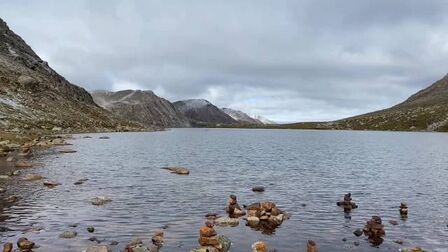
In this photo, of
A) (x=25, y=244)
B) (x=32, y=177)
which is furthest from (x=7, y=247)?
(x=32, y=177)

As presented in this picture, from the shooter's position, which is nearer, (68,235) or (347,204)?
(68,235)

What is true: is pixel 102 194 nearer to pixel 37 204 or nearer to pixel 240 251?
pixel 37 204

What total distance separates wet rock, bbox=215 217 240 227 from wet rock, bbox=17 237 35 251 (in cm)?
1533

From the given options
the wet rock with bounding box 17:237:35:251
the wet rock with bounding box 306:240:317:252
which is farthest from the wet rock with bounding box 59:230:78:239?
the wet rock with bounding box 306:240:317:252

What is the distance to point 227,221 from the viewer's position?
3966cm

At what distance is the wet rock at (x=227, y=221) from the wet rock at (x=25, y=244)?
603 inches

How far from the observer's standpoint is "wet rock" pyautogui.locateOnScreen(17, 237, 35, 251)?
30547mm

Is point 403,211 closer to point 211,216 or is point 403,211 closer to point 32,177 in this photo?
point 211,216

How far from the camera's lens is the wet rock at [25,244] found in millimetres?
30547

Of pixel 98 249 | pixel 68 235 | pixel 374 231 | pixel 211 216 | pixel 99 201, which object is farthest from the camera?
pixel 99 201

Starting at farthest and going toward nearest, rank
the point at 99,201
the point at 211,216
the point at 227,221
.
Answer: the point at 99,201 < the point at 211,216 < the point at 227,221

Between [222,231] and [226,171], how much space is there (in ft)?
144

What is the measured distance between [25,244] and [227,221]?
16646 mm

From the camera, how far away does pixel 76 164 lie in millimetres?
83562
